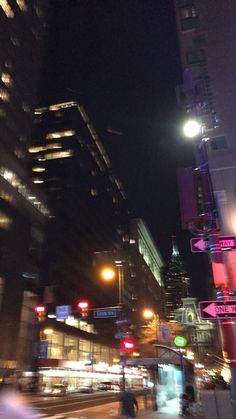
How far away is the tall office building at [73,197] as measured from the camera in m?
79.3

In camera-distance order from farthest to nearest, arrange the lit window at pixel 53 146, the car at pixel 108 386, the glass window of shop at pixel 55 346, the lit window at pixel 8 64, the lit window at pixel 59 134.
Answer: the lit window at pixel 59 134 < the lit window at pixel 53 146 < the lit window at pixel 8 64 < the glass window of shop at pixel 55 346 < the car at pixel 108 386

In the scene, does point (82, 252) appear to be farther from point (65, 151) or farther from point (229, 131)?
point (229, 131)

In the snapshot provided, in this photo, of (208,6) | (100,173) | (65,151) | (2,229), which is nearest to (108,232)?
(100,173)

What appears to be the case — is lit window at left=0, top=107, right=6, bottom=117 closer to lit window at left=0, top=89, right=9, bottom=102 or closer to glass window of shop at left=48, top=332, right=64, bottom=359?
lit window at left=0, top=89, right=9, bottom=102

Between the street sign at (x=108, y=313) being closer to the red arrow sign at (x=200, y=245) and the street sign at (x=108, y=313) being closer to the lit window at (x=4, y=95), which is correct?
the red arrow sign at (x=200, y=245)

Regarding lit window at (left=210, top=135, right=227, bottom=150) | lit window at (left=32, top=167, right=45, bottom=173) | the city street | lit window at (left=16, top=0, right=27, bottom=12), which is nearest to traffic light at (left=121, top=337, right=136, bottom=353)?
the city street

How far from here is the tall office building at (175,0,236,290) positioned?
18219mm

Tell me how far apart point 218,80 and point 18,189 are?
4984 centimetres

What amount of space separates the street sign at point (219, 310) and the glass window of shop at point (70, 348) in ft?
212

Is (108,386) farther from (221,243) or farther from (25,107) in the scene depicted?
(221,243)

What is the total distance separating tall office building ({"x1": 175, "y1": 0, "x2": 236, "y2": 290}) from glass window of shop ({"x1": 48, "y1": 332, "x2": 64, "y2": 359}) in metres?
51.1

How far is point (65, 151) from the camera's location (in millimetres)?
97750

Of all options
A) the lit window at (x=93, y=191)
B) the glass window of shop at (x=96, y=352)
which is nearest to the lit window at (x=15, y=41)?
the lit window at (x=93, y=191)

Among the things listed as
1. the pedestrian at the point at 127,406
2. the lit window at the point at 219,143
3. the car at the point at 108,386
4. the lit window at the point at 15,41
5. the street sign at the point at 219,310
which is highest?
the lit window at the point at 15,41
